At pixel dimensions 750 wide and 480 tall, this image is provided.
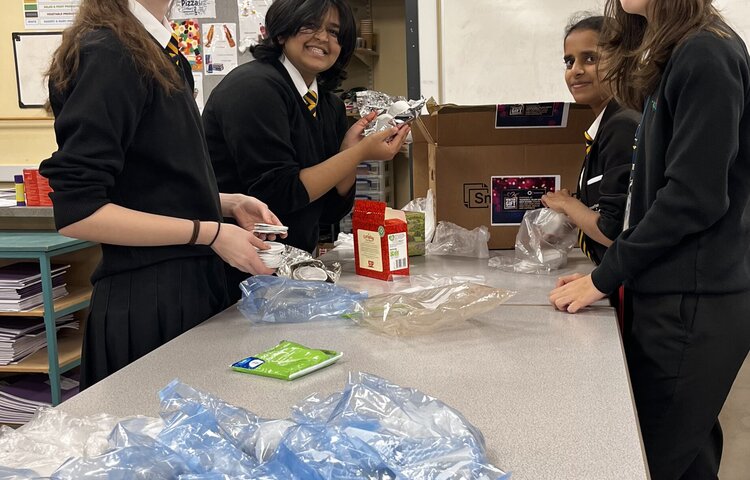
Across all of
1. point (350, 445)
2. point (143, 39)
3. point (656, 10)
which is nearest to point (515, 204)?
point (656, 10)

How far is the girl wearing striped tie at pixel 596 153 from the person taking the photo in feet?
4.95

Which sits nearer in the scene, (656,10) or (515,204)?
(656,10)

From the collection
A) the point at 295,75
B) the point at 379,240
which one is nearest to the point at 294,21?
the point at 295,75

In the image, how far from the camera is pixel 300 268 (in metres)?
1.52

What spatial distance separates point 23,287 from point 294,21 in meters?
1.55

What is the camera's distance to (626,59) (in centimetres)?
139

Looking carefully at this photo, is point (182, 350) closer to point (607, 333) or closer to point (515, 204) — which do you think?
point (607, 333)

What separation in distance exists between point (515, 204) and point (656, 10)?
867 millimetres

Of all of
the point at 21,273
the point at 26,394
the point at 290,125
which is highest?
the point at 290,125

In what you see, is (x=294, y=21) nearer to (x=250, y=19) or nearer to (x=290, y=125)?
(x=290, y=125)

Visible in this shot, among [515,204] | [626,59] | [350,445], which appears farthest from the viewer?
[515,204]

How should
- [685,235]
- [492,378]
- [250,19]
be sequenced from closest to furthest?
1. [492,378]
2. [685,235]
3. [250,19]

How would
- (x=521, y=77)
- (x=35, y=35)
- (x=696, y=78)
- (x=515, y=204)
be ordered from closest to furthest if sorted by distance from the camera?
1. (x=696, y=78)
2. (x=515, y=204)
3. (x=521, y=77)
4. (x=35, y=35)

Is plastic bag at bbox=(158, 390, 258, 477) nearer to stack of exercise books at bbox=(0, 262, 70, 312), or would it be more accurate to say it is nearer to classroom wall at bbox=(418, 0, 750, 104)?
classroom wall at bbox=(418, 0, 750, 104)
